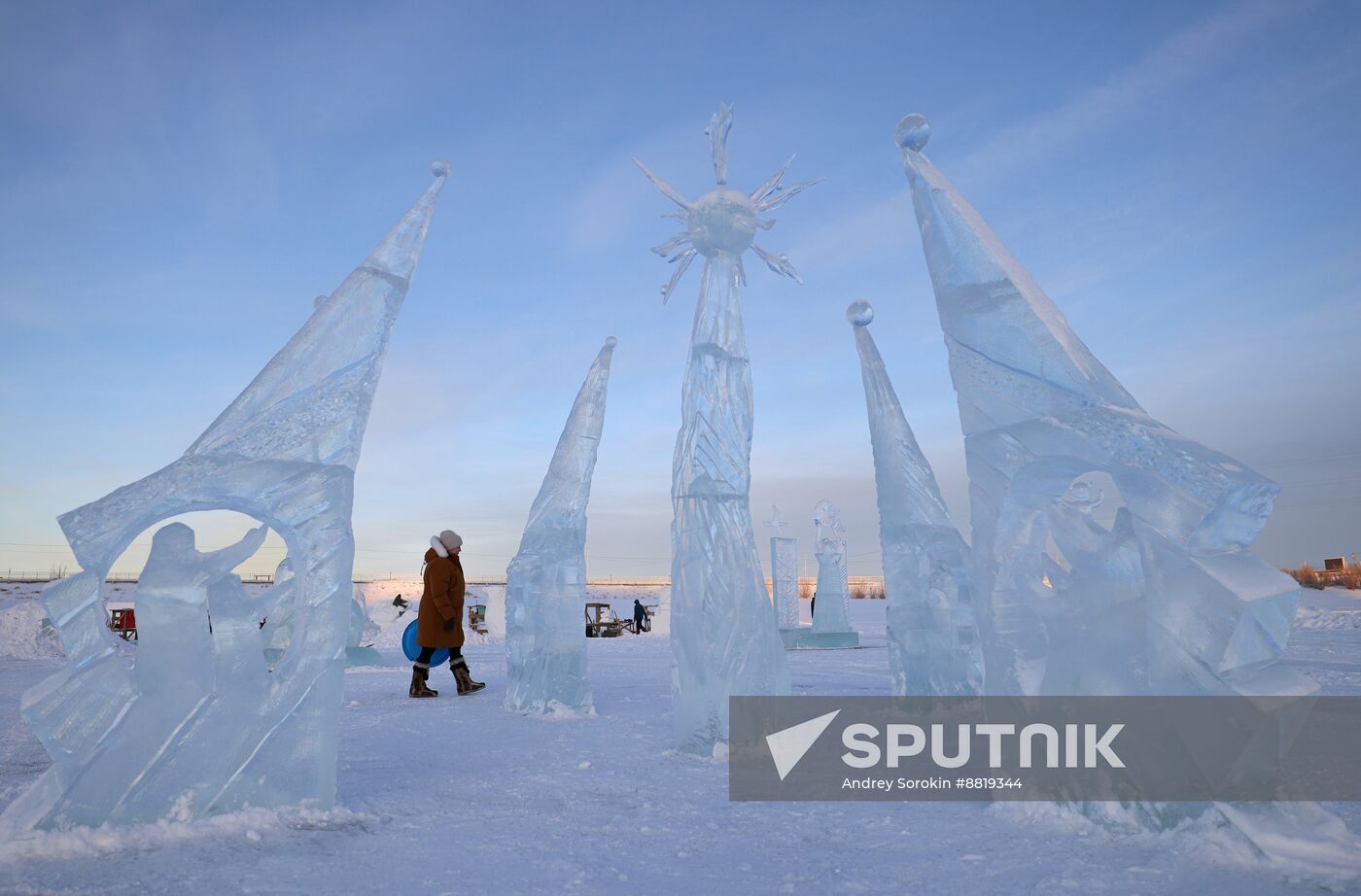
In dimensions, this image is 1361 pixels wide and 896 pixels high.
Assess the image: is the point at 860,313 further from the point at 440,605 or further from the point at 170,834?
the point at 170,834

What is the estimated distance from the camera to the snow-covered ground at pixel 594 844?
9.16 feet

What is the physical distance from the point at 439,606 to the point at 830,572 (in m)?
10.1

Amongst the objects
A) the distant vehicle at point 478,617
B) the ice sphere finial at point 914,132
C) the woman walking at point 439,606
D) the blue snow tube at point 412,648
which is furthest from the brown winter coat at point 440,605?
the distant vehicle at point 478,617

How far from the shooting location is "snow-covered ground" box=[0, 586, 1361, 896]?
2793 millimetres

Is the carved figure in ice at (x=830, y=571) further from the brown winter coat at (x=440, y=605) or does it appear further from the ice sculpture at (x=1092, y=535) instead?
the ice sculpture at (x=1092, y=535)

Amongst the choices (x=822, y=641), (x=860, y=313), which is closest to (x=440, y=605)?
(x=860, y=313)

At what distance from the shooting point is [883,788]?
425 centimetres

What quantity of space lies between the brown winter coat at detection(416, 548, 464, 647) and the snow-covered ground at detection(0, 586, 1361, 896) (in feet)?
8.51

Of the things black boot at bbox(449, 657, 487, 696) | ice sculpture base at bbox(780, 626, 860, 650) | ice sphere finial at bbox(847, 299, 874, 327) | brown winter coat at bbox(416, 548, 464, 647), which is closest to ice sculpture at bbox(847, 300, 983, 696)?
ice sphere finial at bbox(847, 299, 874, 327)

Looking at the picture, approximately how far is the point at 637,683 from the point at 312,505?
607cm

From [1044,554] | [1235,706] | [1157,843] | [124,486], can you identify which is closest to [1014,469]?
[1044,554]

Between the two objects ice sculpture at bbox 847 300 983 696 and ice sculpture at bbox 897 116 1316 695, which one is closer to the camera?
ice sculpture at bbox 897 116 1316 695

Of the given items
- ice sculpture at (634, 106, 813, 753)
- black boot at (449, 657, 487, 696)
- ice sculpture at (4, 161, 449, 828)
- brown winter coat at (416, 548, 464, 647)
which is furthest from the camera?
black boot at (449, 657, 487, 696)

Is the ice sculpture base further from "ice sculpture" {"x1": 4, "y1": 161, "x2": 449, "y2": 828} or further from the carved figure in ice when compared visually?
"ice sculpture" {"x1": 4, "y1": 161, "x2": 449, "y2": 828}
